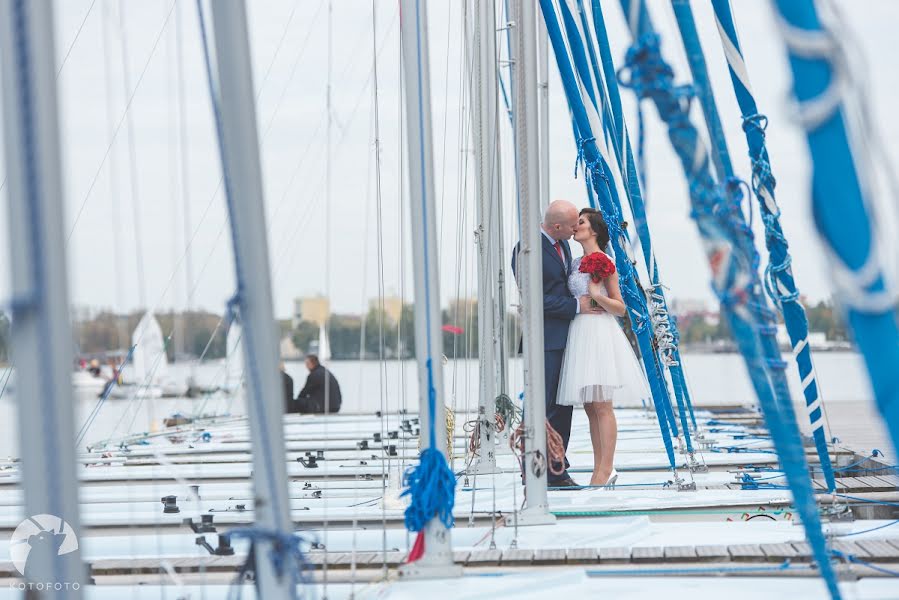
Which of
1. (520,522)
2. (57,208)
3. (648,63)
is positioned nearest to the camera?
(57,208)

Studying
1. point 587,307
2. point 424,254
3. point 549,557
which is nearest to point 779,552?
point 549,557

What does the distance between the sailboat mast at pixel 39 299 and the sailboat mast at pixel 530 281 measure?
3135 mm

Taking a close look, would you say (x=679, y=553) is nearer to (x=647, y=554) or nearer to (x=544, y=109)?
(x=647, y=554)

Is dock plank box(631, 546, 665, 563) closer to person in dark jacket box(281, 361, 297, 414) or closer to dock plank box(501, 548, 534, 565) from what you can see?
dock plank box(501, 548, 534, 565)

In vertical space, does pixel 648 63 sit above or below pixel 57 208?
above

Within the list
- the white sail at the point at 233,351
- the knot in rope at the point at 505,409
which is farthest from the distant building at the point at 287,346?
the knot in rope at the point at 505,409

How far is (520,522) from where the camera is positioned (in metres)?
5.04

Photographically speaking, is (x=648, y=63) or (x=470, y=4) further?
(x=470, y=4)

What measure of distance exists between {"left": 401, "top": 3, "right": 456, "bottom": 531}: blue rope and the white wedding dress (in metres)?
2.43

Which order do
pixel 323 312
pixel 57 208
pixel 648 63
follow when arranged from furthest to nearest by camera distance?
pixel 323 312, pixel 648 63, pixel 57 208

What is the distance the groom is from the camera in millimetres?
6383

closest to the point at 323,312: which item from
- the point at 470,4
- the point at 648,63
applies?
the point at 648,63

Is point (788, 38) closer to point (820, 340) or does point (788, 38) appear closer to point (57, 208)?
point (57, 208)

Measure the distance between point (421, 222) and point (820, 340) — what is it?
42854 millimetres
